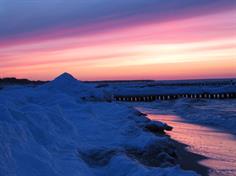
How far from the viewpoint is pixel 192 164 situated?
1034 centimetres

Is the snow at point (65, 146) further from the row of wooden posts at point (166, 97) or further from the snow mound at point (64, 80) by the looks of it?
the row of wooden posts at point (166, 97)

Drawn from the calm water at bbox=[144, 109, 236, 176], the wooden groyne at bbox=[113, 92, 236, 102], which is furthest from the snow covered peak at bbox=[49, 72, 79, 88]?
the wooden groyne at bbox=[113, 92, 236, 102]

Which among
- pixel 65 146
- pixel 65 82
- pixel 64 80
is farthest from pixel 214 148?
pixel 64 80

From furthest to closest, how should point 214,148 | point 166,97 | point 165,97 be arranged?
1. point 165,97
2. point 166,97
3. point 214,148

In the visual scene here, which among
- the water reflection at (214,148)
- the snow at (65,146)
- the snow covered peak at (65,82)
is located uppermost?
the snow covered peak at (65,82)

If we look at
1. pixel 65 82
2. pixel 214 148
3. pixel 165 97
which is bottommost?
pixel 165 97

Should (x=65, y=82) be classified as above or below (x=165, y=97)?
above

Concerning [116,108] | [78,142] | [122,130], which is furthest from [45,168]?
[116,108]

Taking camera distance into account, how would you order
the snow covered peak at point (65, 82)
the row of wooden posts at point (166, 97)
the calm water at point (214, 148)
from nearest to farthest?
the calm water at point (214, 148) < the snow covered peak at point (65, 82) < the row of wooden posts at point (166, 97)

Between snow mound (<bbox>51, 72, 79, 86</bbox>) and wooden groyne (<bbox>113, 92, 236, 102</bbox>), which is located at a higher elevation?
snow mound (<bbox>51, 72, 79, 86</bbox>)

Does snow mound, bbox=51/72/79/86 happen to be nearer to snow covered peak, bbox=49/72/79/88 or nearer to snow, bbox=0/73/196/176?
snow covered peak, bbox=49/72/79/88

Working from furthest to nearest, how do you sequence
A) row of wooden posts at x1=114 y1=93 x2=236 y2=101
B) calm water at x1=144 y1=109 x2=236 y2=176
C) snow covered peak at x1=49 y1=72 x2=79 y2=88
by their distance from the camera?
row of wooden posts at x1=114 y1=93 x2=236 y2=101
snow covered peak at x1=49 y1=72 x2=79 y2=88
calm water at x1=144 y1=109 x2=236 y2=176

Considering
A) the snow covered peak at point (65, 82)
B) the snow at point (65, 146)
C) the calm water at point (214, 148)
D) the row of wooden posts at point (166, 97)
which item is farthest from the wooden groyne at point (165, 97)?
the snow at point (65, 146)

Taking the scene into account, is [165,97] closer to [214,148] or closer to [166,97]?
[166,97]
